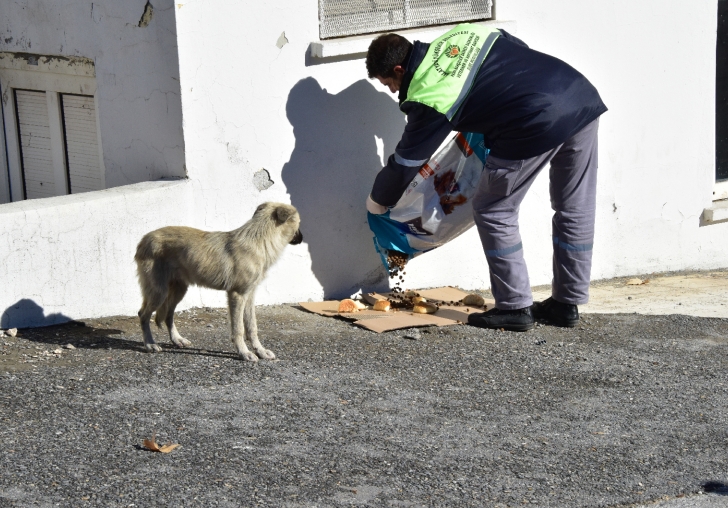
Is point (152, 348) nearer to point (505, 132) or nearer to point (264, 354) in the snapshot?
point (264, 354)

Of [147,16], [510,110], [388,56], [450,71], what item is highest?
[147,16]

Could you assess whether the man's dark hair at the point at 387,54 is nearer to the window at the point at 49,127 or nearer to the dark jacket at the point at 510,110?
the dark jacket at the point at 510,110

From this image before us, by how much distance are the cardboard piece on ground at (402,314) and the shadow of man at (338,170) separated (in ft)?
0.81

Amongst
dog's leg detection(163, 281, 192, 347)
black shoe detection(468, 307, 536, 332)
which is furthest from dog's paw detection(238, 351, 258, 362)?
black shoe detection(468, 307, 536, 332)

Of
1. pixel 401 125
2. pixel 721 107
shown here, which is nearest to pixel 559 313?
pixel 401 125

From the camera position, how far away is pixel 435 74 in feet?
19.3

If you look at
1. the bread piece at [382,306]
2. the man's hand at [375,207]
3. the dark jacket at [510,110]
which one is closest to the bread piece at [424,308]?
the bread piece at [382,306]

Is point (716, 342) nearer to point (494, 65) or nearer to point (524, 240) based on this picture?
point (524, 240)

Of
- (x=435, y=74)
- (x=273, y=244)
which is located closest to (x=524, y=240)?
(x=435, y=74)

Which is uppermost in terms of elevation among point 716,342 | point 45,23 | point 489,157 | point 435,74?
point 45,23

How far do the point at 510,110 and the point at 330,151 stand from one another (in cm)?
150

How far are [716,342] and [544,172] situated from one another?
6.61ft

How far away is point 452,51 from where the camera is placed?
19.5 ft

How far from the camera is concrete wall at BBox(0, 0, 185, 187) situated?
6293mm
